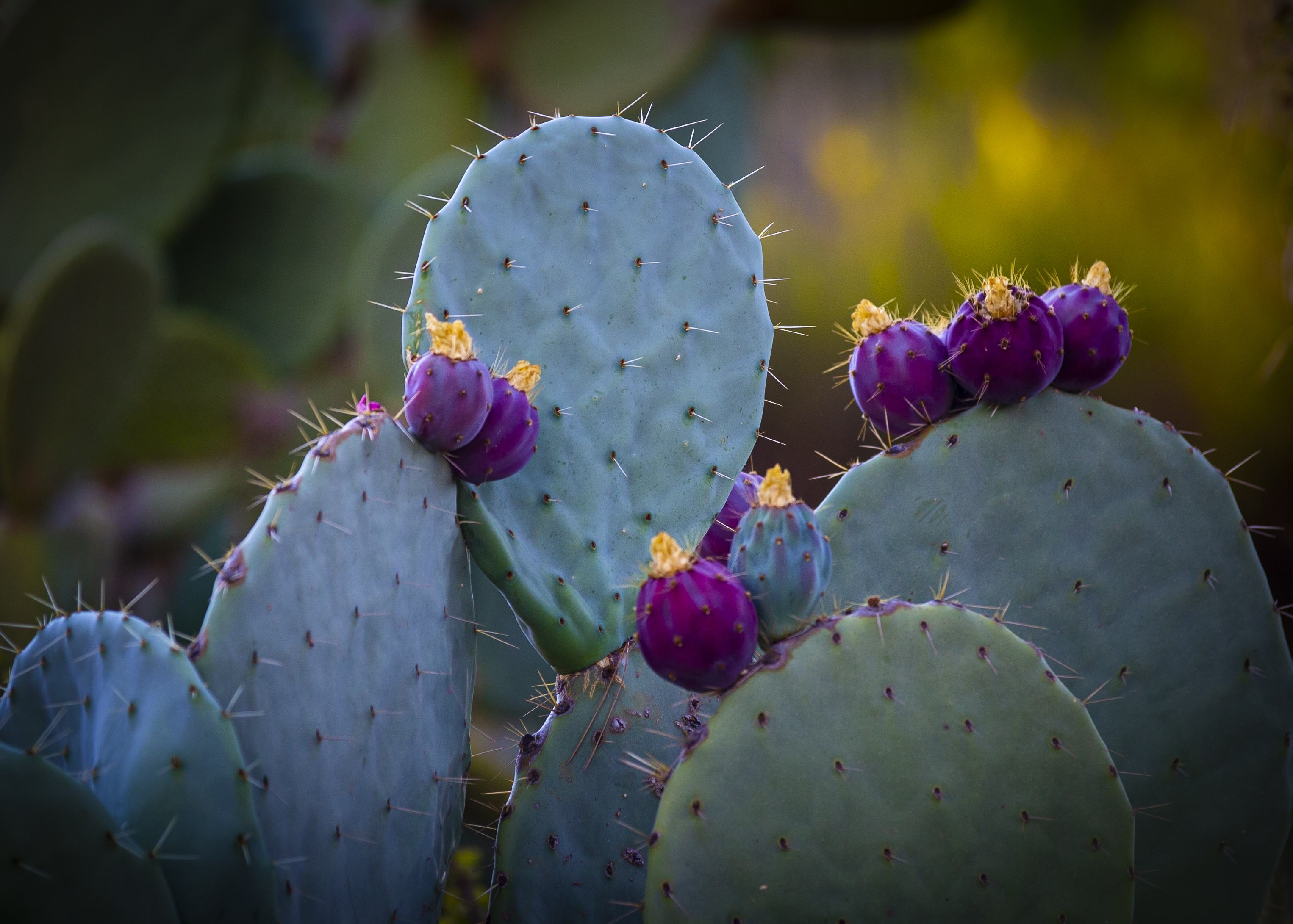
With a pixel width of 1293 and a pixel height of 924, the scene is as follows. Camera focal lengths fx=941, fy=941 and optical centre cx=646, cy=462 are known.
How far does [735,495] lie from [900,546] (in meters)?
0.20

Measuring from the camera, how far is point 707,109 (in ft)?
10.6

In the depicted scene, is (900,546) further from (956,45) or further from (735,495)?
(956,45)

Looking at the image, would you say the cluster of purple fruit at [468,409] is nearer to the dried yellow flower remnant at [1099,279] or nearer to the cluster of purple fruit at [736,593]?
the cluster of purple fruit at [736,593]

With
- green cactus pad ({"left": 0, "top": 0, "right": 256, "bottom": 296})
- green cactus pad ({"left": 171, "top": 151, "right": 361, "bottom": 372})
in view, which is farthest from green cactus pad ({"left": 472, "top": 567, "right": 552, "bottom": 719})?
green cactus pad ({"left": 0, "top": 0, "right": 256, "bottom": 296})

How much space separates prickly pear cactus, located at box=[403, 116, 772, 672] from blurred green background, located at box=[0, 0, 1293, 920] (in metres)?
0.79

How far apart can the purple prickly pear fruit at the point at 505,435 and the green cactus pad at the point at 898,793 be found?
31 cm

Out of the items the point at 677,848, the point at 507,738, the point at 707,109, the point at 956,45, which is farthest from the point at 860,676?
the point at 956,45

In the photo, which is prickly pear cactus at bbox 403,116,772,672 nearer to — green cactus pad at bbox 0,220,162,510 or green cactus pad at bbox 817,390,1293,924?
green cactus pad at bbox 817,390,1293,924

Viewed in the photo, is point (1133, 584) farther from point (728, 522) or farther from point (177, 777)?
point (177, 777)

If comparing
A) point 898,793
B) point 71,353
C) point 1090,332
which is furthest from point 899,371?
point 71,353

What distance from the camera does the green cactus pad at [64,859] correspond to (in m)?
0.61

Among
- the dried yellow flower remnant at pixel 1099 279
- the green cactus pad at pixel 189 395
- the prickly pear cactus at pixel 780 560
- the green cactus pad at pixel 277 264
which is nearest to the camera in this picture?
the prickly pear cactus at pixel 780 560

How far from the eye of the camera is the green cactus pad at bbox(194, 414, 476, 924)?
0.71m

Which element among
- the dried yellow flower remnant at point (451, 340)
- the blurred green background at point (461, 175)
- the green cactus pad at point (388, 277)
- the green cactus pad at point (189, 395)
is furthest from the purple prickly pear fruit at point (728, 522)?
the green cactus pad at point (189, 395)
